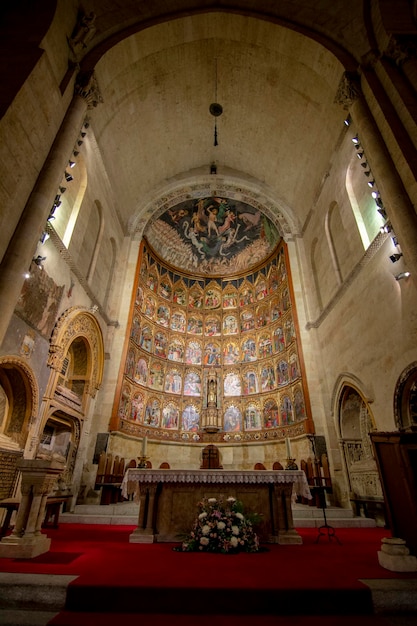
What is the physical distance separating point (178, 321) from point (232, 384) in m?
5.07

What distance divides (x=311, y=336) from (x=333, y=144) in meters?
8.39

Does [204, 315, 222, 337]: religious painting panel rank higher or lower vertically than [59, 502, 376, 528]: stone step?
higher

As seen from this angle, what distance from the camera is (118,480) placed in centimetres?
1171

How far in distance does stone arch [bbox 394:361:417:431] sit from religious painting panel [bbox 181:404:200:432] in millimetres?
11041

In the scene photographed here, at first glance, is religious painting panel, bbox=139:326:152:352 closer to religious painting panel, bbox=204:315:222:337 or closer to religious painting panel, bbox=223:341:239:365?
religious painting panel, bbox=204:315:222:337

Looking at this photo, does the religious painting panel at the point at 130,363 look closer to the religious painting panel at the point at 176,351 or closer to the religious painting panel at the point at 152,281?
the religious painting panel at the point at 176,351

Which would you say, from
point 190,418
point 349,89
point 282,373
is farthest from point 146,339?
point 349,89

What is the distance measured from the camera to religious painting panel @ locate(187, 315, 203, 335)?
19656 millimetres

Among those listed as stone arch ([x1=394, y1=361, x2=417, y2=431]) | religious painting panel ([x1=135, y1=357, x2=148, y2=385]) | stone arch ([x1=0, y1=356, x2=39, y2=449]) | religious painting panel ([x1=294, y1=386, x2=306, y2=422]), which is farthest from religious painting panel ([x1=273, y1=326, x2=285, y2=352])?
stone arch ([x1=0, y1=356, x2=39, y2=449])

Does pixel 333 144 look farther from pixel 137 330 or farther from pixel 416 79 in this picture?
pixel 137 330

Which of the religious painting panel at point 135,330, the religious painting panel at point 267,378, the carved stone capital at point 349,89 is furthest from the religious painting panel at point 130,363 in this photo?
the carved stone capital at point 349,89

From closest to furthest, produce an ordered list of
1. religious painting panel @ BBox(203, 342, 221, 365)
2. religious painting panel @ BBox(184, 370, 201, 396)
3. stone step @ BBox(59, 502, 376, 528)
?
stone step @ BBox(59, 502, 376, 528), religious painting panel @ BBox(184, 370, 201, 396), religious painting panel @ BBox(203, 342, 221, 365)

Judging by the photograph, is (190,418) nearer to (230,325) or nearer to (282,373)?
(282,373)

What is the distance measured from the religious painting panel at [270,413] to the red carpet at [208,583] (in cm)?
1071
